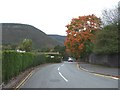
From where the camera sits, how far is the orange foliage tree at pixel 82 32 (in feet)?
227

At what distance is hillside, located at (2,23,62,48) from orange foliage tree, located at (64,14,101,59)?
50.0ft

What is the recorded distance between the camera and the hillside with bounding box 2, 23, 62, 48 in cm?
7972

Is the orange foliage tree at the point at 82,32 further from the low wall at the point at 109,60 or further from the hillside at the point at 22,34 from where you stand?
the hillside at the point at 22,34

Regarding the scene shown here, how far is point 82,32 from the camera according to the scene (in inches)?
2746

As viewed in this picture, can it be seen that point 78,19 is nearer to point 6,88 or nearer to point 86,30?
point 86,30

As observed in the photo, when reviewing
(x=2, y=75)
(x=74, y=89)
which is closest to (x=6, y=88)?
(x=2, y=75)

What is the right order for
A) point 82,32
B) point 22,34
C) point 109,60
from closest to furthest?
point 109,60 < point 82,32 < point 22,34

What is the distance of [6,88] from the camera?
17.2 m

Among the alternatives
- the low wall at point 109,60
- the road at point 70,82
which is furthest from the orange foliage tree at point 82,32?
the road at point 70,82

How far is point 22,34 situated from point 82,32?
39.2 m

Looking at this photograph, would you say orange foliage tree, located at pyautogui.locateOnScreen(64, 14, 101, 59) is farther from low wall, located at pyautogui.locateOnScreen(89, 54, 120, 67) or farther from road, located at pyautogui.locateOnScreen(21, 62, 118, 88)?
road, located at pyautogui.locateOnScreen(21, 62, 118, 88)

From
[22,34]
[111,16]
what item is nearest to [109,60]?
[111,16]

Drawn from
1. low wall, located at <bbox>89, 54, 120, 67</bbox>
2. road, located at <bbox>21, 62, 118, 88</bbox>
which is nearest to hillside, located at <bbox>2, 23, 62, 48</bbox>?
low wall, located at <bbox>89, 54, 120, 67</bbox>

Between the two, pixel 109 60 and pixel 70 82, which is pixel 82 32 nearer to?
pixel 109 60
